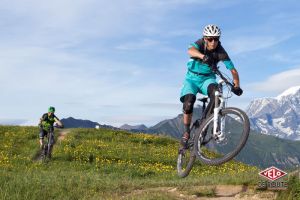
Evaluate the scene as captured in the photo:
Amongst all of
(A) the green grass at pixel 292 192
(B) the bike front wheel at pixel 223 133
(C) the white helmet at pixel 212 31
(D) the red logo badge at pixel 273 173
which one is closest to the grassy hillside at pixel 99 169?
(A) the green grass at pixel 292 192

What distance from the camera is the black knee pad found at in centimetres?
1141

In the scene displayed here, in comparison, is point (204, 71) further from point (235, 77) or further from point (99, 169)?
point (99, 169)

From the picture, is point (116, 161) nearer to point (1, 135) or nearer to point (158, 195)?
point (1, 135)

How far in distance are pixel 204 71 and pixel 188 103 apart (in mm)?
919

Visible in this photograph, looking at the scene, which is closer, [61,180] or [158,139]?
[61,180]

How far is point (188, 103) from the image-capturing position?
37.6ft

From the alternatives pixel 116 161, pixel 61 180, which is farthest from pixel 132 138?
pixel 61 180

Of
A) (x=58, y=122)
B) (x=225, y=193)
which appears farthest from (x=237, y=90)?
(x=58, y=122)

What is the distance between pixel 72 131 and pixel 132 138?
5602mm

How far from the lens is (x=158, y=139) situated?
4134 cm

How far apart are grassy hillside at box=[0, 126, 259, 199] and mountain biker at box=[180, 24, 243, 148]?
8.82 feet

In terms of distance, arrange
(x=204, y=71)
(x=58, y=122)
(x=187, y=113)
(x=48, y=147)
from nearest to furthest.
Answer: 1. (x=204, y=71)
2. (x=187, y=113)
3. (x=58, y=122)
4. (x=48, y=147)

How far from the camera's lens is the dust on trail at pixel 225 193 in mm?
12422

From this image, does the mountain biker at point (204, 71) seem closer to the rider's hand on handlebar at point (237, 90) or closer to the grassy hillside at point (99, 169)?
the rider's hand on handlebar at point (237, 90)
